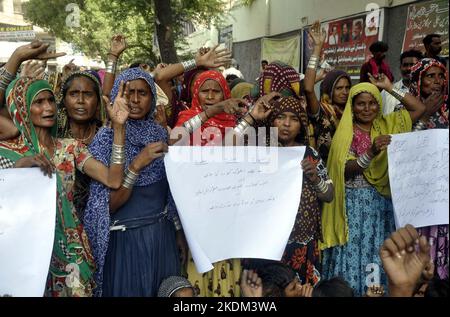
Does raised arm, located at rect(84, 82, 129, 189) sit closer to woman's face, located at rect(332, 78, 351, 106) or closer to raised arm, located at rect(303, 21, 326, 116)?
raised arm, located at rect(303, 21, 326, 116)

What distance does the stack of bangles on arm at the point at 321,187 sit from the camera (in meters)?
2.96

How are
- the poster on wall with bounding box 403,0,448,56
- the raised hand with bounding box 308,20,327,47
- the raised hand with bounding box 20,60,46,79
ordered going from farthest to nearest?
the poster on wall with bounding box 403,0,448,56
the raised hand with bounding box 308,20,327,47
the raised hand with bounding box 20,60,46,79

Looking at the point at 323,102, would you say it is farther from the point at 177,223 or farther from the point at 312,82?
the point at 177,223

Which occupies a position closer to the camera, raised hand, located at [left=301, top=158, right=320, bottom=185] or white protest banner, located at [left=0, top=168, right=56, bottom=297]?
white protest banner, located at [left=0, top=168, right=56, bottom=297]

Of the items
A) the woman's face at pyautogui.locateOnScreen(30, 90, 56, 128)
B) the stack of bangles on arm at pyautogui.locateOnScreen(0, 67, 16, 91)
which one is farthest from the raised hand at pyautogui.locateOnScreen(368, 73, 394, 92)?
the stack of bangles on arm at pyautogui.locateOnScreen(0, 67, 16, 91)

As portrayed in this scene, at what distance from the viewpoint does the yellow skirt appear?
9.51 feet

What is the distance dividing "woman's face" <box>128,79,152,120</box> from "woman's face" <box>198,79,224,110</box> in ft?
2.50

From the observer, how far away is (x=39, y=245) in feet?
7.95

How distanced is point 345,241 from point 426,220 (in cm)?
59

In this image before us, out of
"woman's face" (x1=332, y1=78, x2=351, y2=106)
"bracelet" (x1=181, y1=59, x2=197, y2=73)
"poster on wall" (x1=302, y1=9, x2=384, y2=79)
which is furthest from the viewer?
"poster on wall" (x1=302, y1=9, x2=384, y2=79)

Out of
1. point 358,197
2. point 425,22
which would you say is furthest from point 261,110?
point 425,22

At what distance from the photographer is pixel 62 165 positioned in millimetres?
2654

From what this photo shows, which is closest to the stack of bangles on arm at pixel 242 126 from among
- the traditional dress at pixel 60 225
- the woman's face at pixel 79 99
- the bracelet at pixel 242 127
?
the bracelet at pixel 242 127
